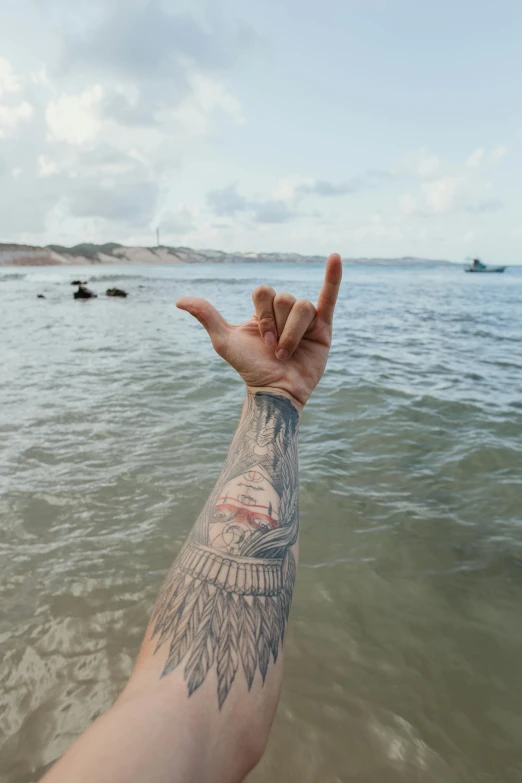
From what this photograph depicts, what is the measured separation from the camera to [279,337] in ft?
8.30

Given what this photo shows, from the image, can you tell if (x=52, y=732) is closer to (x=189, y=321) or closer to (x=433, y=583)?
(x=433, y=583)

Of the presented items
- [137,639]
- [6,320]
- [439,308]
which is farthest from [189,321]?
[137,639]

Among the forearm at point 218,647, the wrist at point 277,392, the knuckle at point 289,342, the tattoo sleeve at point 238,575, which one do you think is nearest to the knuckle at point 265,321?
the knuckle at point 289,342

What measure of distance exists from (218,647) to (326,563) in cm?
235

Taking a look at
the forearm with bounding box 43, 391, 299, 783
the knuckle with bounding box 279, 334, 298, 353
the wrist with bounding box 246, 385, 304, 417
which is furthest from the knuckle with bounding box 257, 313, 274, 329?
the forearm with bounding box 43, 391, 299, 783

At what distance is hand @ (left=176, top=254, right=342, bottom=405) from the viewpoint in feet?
Answer: 7.74

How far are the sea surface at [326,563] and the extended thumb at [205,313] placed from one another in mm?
2017

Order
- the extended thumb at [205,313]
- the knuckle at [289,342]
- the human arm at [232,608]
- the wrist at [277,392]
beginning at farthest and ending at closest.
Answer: the wrist at [277,392] < the knuckle at [289,342] < the extended thumb at [205,313] < the human arm at [232,608]

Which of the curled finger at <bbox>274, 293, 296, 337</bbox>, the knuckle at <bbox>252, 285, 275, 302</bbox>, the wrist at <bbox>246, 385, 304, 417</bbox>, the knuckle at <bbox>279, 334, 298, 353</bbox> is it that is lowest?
the wrist at <bbox>246, 385, 304, 417</bbox>

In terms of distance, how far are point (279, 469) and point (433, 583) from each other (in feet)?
6.74

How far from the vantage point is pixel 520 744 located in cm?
237

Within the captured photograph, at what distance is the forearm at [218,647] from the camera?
1186 mm

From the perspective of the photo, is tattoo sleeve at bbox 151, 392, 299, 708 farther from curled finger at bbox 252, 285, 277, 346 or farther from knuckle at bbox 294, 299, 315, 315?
knuckle at bbox 294, 299, 315, 315

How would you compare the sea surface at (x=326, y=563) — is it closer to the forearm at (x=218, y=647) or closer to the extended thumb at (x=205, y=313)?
the forearm at (x=218, y=647)
